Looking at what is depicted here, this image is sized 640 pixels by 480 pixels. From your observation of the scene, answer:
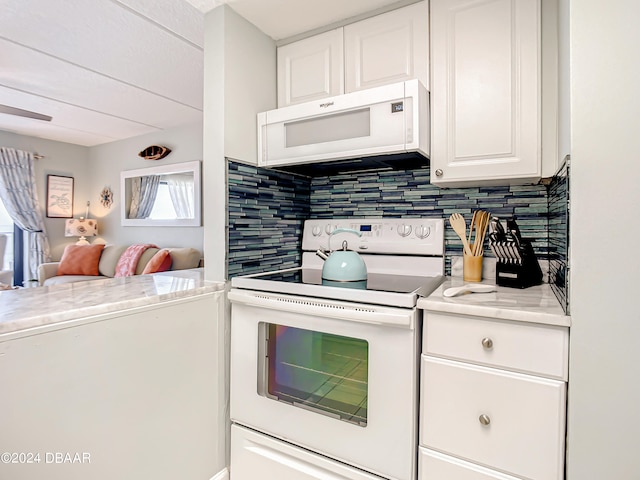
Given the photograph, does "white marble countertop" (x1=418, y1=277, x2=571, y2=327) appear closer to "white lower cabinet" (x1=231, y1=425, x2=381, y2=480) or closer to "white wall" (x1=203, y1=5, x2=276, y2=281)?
"white lower cabinet" (x1=231, y1=425, x2=381, y2=480)

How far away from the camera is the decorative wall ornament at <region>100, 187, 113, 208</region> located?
5.21m

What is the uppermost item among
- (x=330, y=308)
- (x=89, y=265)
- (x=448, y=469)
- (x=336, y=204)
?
(x=336, y=204)

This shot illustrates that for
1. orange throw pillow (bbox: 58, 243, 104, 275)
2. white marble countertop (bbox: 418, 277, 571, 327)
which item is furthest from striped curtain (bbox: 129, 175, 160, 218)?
white marble countertop (bbox: 418, 277, 571, 327)

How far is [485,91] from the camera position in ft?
4.64

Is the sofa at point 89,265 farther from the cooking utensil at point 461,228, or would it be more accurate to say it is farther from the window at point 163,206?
the cooking utensil at point 461,228

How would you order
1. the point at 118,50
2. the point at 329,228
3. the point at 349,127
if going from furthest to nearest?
the point at 118,50
the point at 329,228
the point at 349,127

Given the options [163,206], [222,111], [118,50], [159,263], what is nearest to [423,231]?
[222,111]

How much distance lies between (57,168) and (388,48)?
528cm

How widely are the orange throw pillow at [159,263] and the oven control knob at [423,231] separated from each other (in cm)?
283

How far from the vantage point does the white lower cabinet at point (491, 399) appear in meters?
1.04

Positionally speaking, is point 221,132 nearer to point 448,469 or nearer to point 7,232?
point 448,469

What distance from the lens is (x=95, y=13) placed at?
183 centimetres

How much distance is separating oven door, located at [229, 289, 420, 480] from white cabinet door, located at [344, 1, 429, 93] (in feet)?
3.32

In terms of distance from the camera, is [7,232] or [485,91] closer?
[485,91]
